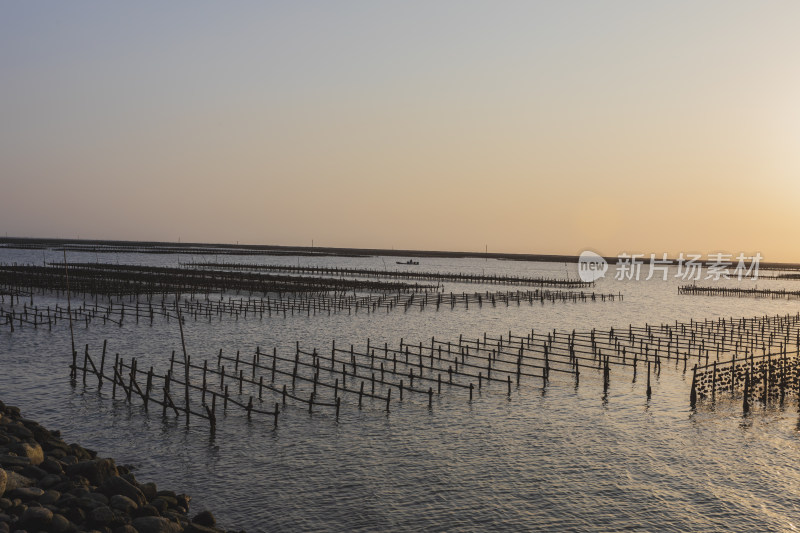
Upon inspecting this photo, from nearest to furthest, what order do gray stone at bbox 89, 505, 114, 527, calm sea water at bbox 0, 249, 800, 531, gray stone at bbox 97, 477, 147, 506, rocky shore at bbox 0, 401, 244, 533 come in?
1. rocky shore at bbox 0, 401, 244, 533
2. gray stone at bbox 89, 505, 114, 527
3. gray stone at bbox 97, 477, 147, 506
4. calm sea water at bbox 0, 249, 800, 531

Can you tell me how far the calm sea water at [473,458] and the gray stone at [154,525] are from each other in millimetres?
2636

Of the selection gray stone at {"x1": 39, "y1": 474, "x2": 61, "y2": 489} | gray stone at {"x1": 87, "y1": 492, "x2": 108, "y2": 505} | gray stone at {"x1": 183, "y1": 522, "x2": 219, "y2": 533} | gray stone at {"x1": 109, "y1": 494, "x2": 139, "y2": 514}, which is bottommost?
gray stone at {"x1": 183, "y1": 522, "x2": 219, "y2": 533}

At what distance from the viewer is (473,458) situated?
76.9ft

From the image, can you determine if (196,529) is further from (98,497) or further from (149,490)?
(149,490)

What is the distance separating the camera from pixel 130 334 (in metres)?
51.3

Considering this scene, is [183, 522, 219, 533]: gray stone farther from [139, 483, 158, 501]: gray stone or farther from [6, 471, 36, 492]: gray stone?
[6, 471, 36, 492]: gray stone

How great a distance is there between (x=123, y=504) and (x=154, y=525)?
1.30 meters

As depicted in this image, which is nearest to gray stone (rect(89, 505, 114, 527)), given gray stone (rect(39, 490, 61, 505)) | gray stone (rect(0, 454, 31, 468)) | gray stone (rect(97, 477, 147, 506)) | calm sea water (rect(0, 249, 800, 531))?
gray stone (rect(39, 490, 61, 505))

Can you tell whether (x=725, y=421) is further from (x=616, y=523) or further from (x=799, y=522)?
(x=616, y=523)

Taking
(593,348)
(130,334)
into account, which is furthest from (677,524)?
(130,334)

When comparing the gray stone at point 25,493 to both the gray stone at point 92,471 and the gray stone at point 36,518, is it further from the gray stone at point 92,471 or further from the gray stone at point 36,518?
the gray stone at point 92,471

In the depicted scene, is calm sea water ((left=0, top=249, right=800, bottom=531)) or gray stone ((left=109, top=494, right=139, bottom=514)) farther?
calm sea water ((left=0, top=249, right=800, bottom=531))

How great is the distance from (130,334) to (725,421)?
1737 inches

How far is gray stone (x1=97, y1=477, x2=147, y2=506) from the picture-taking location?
16.3m
